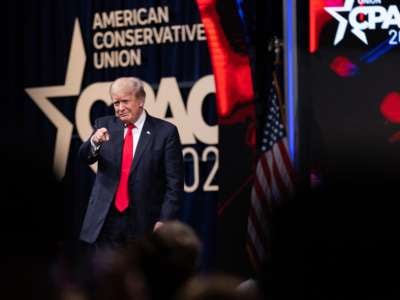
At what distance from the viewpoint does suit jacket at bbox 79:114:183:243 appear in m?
8.18

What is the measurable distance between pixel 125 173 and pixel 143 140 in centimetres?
30

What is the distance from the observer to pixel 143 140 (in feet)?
27.1

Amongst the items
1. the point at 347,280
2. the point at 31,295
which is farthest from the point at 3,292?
the point at 347,280

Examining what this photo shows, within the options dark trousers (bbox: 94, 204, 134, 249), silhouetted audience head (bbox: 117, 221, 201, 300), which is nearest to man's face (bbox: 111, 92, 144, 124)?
dark trousers (bbox: 94, 204, 134, 249)

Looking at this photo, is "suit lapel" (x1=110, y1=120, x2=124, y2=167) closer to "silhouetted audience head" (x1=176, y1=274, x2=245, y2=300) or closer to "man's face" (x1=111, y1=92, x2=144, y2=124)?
"man's face" (x1=111, y1=92, x2=144, y2=124)

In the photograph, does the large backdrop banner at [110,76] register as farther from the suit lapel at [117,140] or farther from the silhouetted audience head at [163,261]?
the silhouetted audience head at [163,261]

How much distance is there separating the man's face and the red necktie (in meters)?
0.07

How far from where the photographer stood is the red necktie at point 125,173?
8.29 m

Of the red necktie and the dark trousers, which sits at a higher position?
the red necktie

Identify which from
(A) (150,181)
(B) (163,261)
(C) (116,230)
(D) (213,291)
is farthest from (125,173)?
(D) (213,291)

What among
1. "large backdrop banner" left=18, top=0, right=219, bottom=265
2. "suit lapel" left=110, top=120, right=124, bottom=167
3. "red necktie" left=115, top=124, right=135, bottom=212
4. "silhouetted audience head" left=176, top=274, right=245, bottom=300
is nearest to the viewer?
→ "silhouetted audience head" left=176, top=274, right=245, bottom=300

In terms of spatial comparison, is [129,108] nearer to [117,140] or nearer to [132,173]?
[117,140]

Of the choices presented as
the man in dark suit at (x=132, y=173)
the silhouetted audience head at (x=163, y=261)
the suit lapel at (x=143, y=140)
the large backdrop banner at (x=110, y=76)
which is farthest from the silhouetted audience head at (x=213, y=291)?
the large backdrop banner at (x=110, y=76)

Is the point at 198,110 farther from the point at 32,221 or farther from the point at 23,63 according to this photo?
the point at 32,221
